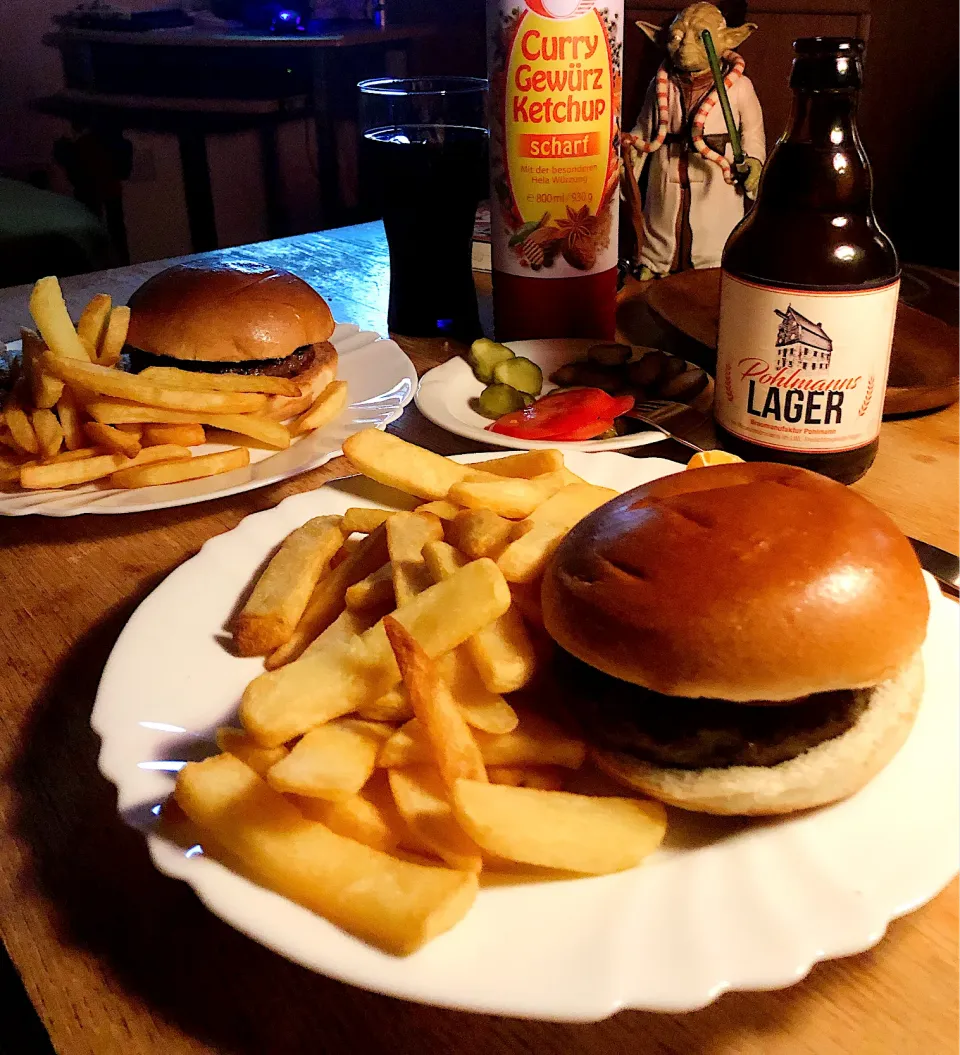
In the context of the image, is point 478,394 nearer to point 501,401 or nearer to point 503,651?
point 501,401

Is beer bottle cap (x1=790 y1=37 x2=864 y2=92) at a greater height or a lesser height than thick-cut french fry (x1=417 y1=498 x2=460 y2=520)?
greater

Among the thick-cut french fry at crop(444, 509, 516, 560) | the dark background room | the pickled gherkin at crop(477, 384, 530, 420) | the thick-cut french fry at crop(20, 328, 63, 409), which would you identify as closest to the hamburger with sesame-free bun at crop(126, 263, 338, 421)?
the thick-cut french fry at crop(20, 328, 63, 409)

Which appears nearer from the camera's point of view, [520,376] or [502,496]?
[502,496]

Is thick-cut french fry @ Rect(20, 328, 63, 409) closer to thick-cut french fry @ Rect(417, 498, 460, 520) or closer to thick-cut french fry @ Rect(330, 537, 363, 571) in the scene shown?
thick-cut french fry @ Rect(330, 537, 363, 571)

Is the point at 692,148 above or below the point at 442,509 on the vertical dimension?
above

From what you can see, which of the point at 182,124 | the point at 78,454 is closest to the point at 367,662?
the point at 78,454

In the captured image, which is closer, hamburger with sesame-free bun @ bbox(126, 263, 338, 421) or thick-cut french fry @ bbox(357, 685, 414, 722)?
thick-cut french fry @ bbox(357, 685, 414, 722)

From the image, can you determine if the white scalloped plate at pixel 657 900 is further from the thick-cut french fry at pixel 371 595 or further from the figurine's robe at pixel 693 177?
the figurine's robe at pixel 693 177
